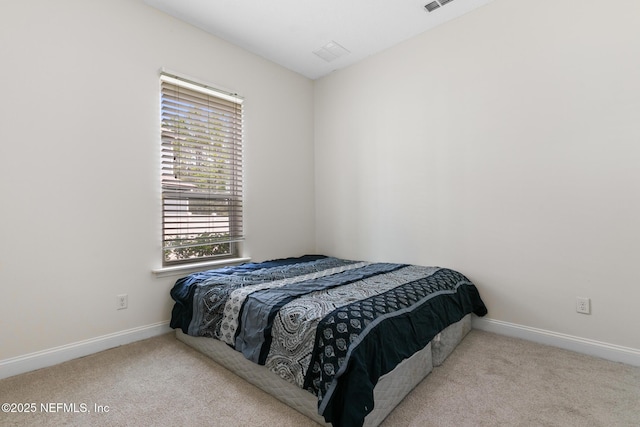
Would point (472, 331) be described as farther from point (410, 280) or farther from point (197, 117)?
point (197, 117)

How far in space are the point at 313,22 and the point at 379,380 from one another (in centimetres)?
291

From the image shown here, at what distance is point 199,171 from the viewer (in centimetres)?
280

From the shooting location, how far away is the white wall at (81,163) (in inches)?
75.7

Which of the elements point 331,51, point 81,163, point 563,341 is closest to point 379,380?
point 563,341

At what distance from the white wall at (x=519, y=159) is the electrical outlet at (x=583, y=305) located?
33 millimetres

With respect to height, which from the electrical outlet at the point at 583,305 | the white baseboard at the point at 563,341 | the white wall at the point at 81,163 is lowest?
the white baseboard at the point at 563,341

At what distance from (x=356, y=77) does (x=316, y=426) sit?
3.38 meters

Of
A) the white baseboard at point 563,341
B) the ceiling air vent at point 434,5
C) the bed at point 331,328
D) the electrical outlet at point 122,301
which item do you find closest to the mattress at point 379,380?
the bed at point 331,328

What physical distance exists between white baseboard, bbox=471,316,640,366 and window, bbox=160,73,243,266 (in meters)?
2.49

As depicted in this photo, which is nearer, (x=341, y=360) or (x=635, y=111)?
(x=341, y=360)

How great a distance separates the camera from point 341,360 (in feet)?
4.44

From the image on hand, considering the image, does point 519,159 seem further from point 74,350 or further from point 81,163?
point 74,350

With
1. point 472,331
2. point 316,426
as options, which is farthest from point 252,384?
point 472,331

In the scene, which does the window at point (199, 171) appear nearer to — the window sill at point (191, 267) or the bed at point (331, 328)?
the window sill at point (191, 267)
